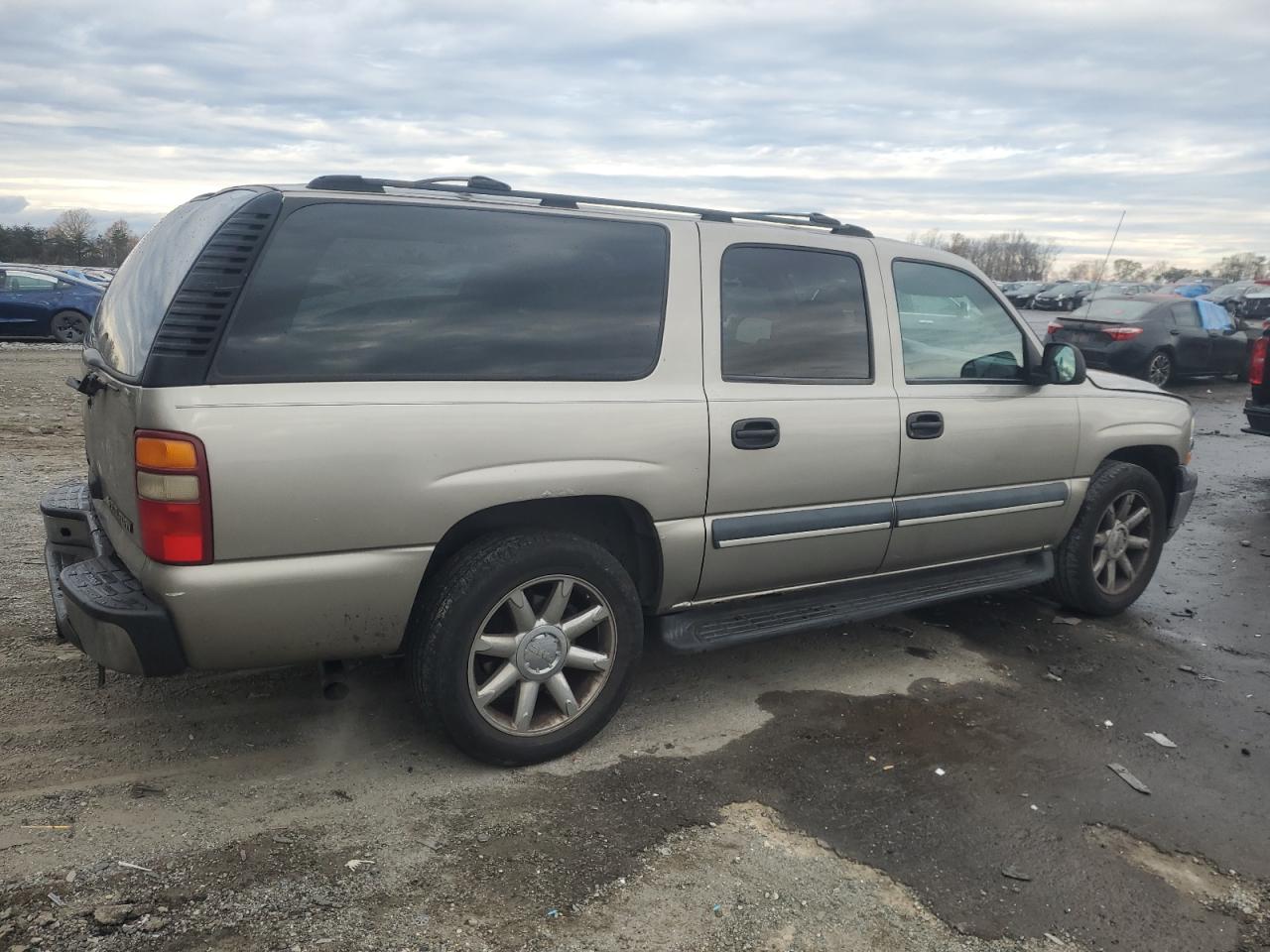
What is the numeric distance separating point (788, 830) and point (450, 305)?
194 centimetres

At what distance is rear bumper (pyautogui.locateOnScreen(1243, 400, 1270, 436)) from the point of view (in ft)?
27.6

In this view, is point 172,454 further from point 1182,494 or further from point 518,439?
point 1182,494

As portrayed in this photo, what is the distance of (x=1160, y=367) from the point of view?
15.0 meters

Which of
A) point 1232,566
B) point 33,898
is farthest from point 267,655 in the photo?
point 1232,566

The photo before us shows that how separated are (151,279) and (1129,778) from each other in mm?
3699

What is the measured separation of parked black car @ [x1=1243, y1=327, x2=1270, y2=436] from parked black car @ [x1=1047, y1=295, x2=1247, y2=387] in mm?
5621

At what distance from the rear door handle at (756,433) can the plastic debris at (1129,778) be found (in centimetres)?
169

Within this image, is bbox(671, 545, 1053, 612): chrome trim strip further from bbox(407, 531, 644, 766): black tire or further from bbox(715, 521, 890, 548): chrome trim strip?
bbox(407, 531, 644, 766): black tire

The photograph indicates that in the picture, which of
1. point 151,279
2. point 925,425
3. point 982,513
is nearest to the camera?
point 151,279

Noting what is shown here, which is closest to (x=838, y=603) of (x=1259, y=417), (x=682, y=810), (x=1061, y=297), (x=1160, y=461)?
(x=682, y=810)

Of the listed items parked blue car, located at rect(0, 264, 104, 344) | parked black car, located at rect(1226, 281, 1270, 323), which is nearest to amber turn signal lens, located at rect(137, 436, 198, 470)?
parked blue car, located at rect(0, 264, 104, 344)

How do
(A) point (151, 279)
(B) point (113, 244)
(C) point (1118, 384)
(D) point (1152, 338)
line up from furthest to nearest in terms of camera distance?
(B) point (113, 244)
(D) point (1152, 338)
(C) point (1118, 384)
(A) point (151, 279)

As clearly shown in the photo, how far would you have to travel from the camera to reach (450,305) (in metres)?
3.13

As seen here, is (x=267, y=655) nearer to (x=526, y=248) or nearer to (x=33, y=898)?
(x=33, y=898)
